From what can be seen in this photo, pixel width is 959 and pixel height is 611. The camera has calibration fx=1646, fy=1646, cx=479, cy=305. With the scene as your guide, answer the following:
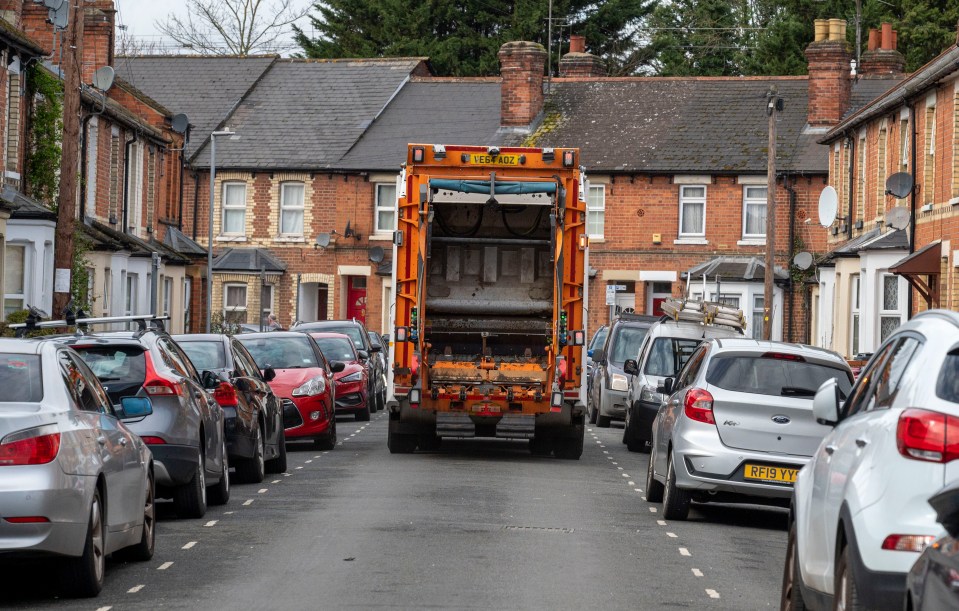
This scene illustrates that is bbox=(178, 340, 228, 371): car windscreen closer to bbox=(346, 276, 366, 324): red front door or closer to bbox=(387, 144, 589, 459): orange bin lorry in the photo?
bbox=(387, 144, 589, 459): orange bin lorry

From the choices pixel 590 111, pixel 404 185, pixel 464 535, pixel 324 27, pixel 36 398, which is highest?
pixel 324 27

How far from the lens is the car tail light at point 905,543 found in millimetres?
6191

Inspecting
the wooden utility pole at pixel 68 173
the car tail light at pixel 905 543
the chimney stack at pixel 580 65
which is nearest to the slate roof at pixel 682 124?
the chimney stack at pixel 580 65

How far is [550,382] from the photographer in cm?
1997

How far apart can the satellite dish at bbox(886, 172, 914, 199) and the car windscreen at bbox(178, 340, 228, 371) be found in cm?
1803

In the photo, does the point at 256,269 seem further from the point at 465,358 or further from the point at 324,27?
the point at 465,358

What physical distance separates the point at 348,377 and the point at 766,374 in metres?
15.5

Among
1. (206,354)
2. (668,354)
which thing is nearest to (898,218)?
(668,354)

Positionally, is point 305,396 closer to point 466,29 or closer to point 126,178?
point 126,178

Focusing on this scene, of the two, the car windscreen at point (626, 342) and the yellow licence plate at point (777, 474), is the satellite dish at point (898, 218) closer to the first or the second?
the car windscreen at point (626, 342)

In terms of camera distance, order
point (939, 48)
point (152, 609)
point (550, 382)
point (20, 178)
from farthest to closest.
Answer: point (939, 48) < point (20, 178) < point (550, 382) < point (152, 609)

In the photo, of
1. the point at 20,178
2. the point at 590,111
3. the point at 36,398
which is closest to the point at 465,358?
the point at 36,398

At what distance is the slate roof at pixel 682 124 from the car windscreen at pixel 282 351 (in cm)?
2929

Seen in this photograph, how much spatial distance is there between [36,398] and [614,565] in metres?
4.14
